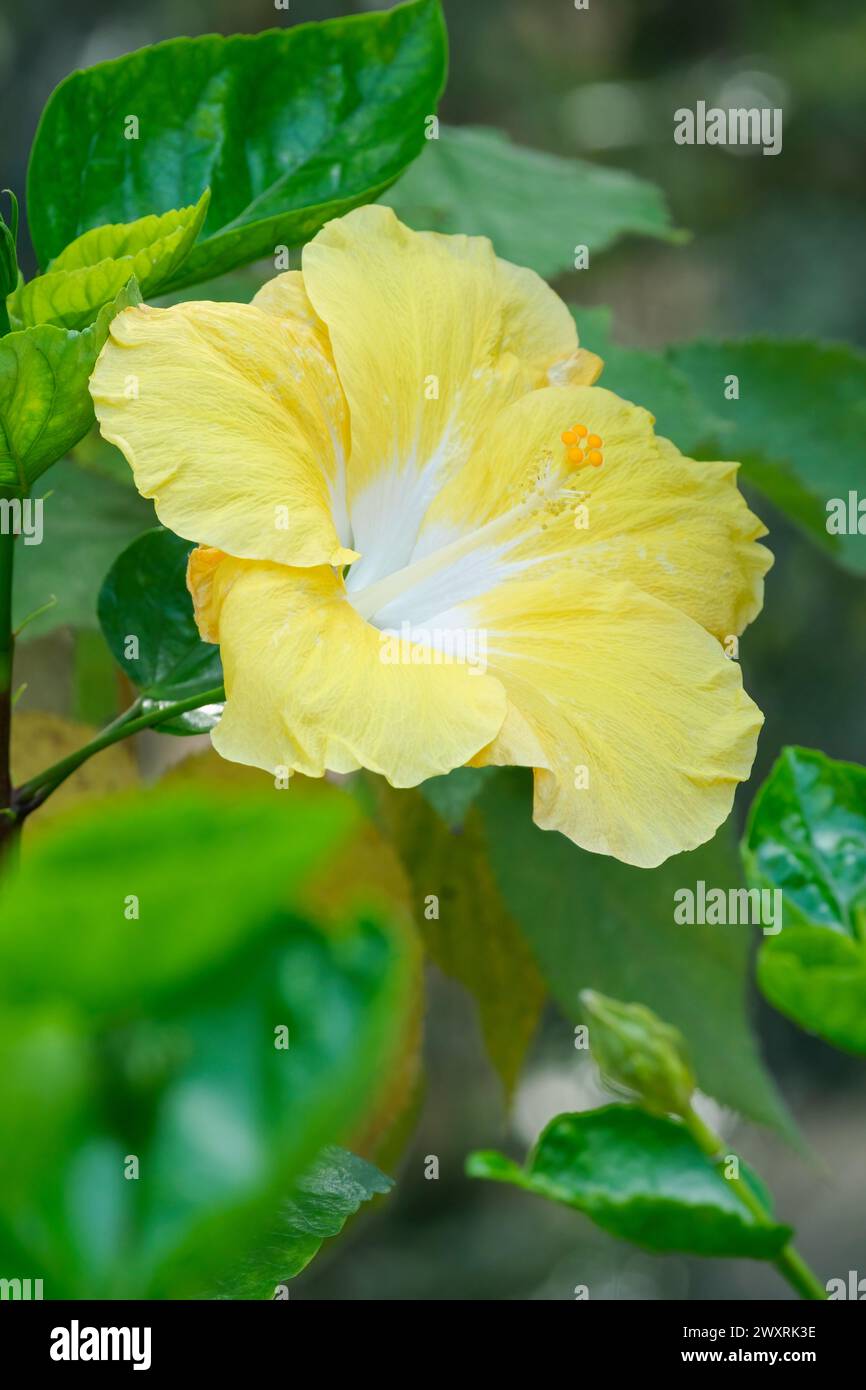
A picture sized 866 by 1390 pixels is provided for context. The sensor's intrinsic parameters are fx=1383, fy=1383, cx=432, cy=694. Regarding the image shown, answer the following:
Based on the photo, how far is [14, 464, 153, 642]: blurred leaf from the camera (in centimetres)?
44

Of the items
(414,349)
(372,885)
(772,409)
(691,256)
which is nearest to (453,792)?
(372,885)

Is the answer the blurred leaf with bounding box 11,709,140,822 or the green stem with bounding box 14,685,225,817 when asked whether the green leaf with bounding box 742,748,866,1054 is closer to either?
the green stem with bounding box 14,685,225,817

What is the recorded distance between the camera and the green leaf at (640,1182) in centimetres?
21

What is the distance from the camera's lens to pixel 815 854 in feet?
0.87

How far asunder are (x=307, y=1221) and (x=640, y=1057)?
8 centimetres

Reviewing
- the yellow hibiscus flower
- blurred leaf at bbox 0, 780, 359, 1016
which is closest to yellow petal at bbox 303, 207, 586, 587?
the yellow hibiscus flower

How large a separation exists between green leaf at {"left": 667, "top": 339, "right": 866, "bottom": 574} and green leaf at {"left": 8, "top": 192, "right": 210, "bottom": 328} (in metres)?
0.31

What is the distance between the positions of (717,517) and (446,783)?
0.43ft

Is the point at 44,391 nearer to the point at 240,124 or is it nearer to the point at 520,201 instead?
the point at 240,124

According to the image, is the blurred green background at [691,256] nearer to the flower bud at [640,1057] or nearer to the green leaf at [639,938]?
the green leaf at [639,938]

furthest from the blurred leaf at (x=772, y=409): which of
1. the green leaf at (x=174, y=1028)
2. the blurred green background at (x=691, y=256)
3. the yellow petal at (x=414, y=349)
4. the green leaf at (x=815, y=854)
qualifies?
the blurred green background at (x=691, y=256)

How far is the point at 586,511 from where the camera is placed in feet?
1.12
